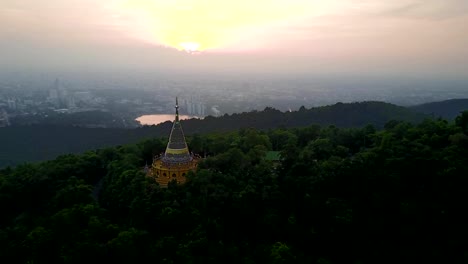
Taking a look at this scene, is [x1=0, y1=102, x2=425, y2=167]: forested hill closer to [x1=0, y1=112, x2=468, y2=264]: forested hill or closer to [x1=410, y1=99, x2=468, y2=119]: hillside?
[x1=410, y1=99, x2=468, y2=119]: hillside

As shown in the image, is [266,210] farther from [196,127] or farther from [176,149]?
[196,127]

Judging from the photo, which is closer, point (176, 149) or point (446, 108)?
point (176, 149)

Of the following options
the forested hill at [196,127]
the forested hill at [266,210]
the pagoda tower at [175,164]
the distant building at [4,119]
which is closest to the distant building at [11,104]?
the distant building at [4,119]

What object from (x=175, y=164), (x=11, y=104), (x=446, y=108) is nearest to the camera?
(x=175, y=164)

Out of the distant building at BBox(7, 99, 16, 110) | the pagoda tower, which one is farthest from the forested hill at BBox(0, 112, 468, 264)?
the distant building at BBox(7, 99, 16, 110)

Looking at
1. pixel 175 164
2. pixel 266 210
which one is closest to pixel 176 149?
pixel 175 164
